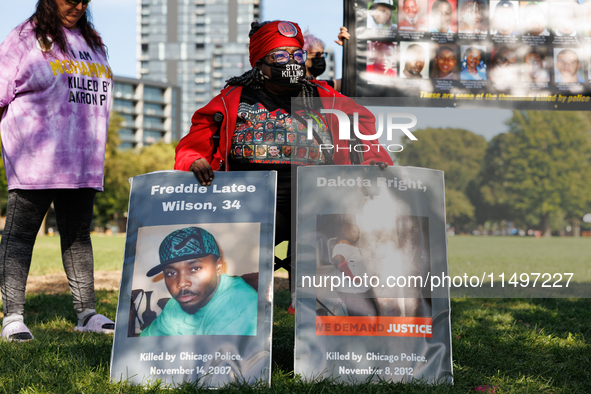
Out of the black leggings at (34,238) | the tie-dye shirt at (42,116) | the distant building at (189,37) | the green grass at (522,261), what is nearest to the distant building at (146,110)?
the distant building at (189,37)

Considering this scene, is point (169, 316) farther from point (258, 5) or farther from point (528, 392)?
point (258, 5)

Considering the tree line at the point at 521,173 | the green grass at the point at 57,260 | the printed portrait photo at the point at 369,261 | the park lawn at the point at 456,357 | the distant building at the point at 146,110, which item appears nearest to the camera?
the park lawn at the point at 456,357

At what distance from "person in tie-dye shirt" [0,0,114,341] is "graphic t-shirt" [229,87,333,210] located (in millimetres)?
1264

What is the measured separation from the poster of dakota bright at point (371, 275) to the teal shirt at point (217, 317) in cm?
25

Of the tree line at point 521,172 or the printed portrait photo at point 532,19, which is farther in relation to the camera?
the tree line at point 521,172

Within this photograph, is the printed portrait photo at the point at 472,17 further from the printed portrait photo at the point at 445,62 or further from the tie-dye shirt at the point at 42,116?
the tie-dye shirt at the point at 42,116

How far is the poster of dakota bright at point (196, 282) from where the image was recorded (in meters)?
2.57

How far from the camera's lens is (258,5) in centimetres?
15238

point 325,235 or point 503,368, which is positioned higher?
point 325,235

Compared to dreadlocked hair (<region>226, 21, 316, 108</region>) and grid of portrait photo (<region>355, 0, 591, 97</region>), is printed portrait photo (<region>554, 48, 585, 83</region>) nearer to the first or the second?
grid of portrait photo (<region>355, 0, 591, 97</region>)

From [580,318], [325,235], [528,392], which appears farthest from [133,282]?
[580,318]

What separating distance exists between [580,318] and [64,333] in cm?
414

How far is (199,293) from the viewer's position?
8.75 ft

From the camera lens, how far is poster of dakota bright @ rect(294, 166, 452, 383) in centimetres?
259
